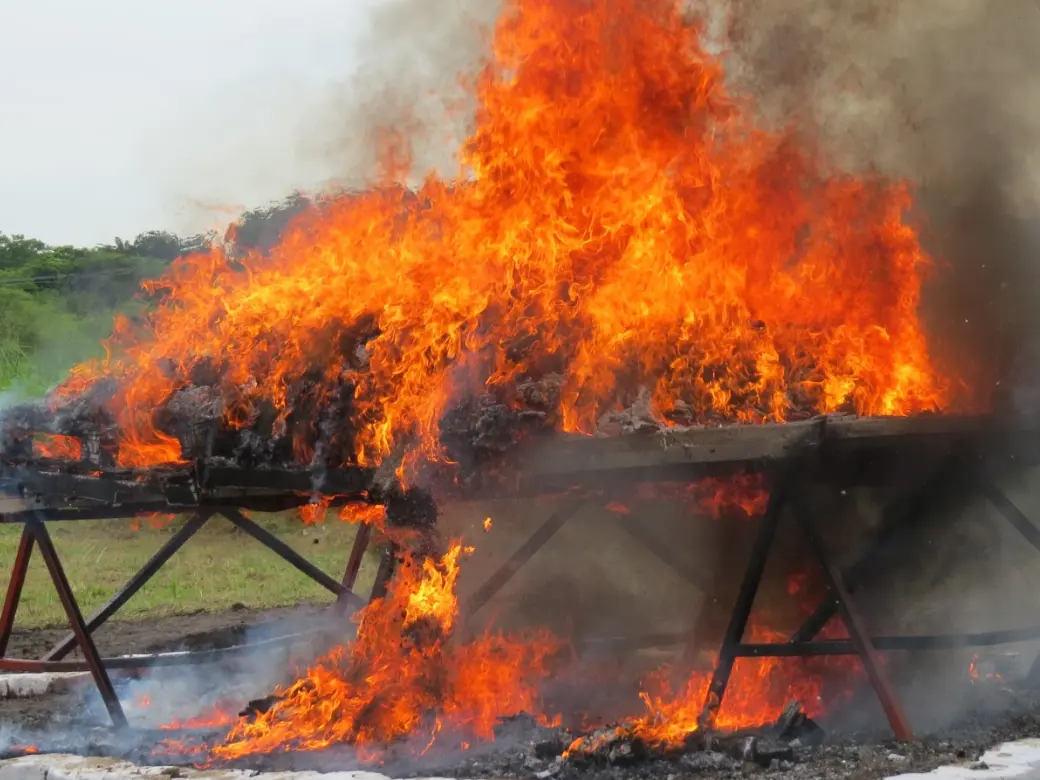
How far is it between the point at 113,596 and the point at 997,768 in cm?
581

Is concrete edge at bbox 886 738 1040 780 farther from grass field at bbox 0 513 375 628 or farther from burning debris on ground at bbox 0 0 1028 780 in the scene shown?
grass field at bbox 0 513 375 628

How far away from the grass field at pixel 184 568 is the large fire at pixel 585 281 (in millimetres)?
5534

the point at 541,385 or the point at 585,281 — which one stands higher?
the point at 585,281

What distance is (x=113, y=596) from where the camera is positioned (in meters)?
7.13

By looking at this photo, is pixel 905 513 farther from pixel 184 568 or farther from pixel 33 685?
pixel 184 568

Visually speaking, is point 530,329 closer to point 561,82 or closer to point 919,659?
point 561,82

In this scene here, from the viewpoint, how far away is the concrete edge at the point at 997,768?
4711 millimetres

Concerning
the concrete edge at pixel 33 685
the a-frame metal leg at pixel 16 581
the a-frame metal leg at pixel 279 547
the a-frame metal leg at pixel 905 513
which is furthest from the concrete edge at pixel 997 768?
the concrete edge at pixel 33 685

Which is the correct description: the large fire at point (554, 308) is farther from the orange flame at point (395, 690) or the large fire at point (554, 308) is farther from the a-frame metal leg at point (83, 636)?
the a-frame metal leg at point (83, 636)

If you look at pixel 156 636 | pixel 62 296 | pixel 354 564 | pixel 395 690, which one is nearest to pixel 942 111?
pixel 395 690

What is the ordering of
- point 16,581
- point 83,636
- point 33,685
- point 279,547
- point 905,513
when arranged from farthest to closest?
point 33,685, point 279,547, point 16,581, point 905,513, point 83,636

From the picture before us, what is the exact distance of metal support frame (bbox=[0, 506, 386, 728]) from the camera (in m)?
6.11

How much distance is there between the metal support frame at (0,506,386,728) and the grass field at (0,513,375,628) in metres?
3.39

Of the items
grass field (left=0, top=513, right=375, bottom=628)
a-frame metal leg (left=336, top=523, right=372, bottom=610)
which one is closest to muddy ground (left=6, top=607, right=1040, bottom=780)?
a-frame metal leg (left=336, top=523, right=372, bottom=610)
